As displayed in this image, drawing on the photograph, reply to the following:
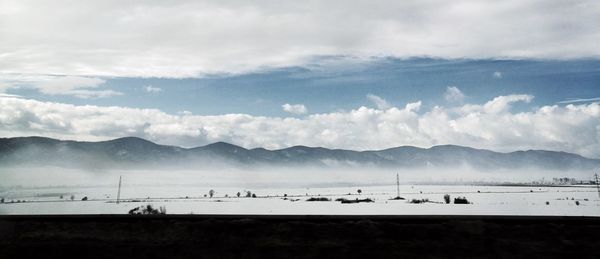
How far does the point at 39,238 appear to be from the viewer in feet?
46.9

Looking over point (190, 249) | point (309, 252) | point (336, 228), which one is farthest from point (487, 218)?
point (190, 249)

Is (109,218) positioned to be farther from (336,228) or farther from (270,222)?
(336,228)

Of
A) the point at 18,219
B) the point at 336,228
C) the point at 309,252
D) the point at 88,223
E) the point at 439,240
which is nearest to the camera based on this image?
the point at 309,252

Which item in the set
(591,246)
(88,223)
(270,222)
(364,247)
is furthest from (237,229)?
(591,246)

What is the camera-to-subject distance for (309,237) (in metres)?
13.5

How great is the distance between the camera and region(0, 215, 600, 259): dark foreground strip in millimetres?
12203

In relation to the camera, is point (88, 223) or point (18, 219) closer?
point (88, 223)

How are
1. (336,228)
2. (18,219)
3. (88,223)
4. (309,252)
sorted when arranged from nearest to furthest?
(309,252), (336,228), (88,223), (18,219)

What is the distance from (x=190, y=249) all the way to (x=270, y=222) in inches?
107

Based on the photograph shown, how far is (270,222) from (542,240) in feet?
23.9

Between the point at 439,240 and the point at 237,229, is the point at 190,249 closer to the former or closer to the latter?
the point at 237,229

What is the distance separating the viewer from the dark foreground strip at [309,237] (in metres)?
12.2

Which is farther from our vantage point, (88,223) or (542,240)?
(88,223)

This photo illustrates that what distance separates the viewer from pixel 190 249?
41.8ft
